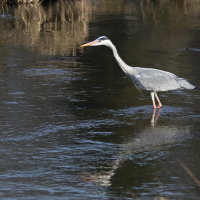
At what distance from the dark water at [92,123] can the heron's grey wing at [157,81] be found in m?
0.44

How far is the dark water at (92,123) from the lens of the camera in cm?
533

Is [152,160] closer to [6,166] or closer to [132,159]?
[132,159]

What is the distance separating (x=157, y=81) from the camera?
876 centimetres

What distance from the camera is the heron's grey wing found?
8703 mm

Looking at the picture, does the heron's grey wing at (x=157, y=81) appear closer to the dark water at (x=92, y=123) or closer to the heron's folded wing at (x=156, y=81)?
the heron's folded wing at (x=156, y=81)

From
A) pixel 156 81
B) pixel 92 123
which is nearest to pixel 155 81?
pixel 156 81

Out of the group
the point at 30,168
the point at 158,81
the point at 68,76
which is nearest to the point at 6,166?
the point at 30,168

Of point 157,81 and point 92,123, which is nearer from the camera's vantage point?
point 92,123

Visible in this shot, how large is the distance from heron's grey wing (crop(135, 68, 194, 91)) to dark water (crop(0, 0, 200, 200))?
1.44ft

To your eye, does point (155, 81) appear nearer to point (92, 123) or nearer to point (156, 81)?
point (156, 81)

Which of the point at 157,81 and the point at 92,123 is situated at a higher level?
the point at 157,81

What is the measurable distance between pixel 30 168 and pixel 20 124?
2012 millimetres

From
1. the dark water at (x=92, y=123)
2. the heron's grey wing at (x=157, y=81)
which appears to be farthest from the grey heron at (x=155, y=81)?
the dark water at (x=92, y=123)

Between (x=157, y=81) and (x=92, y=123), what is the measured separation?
70.9 inches
